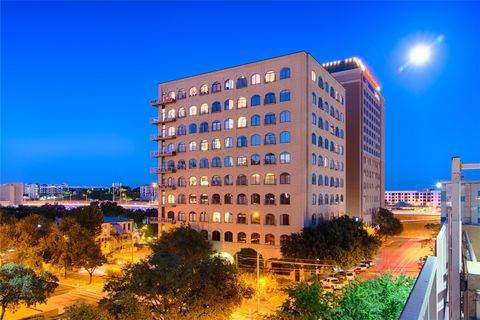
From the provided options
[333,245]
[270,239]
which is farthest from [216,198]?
[333,245]

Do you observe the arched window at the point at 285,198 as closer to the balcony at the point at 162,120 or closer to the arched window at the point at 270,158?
the arched window at the point at 270,158

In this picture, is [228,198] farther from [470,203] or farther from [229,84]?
[470,203]

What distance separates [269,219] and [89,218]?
23462mm

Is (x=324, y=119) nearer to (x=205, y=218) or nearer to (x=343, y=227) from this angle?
(x=343, y=227)

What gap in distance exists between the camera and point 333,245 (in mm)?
37719

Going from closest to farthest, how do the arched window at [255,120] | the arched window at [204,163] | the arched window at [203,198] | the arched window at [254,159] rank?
the arched window at [254,159], the arched window at [255,120], the arched window at [203,198], the arched window at [204,163]

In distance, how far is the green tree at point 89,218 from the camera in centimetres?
4656

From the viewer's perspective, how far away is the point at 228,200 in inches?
2034

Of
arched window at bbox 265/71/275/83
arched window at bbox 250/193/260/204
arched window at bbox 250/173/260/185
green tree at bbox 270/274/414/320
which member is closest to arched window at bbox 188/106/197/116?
arched window at bbox 265/71/275/83

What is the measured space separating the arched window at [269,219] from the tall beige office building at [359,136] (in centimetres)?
3198

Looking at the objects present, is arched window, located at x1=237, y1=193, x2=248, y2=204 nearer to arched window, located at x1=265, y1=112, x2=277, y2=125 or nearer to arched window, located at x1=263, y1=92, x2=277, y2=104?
arched window, located at x1=265, y1=112, x2=277, y2=125

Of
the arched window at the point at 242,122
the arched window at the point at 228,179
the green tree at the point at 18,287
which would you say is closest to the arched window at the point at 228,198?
the arched window at the point at 228,179

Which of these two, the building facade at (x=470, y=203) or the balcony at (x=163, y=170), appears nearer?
the building facade at (x=470, y=203)

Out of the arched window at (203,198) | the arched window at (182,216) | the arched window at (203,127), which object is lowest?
the arched window at (182,216)
